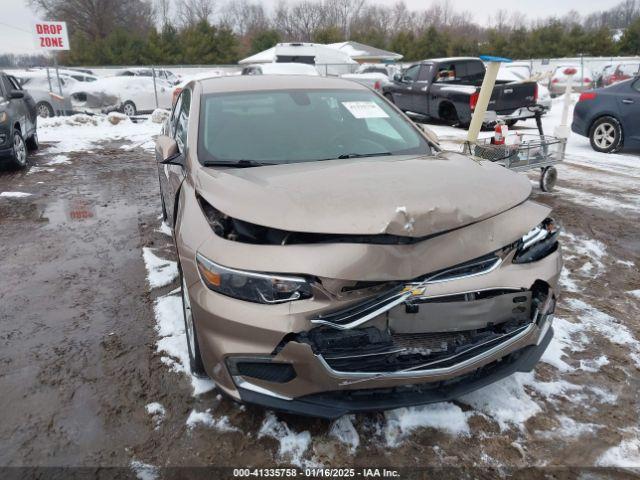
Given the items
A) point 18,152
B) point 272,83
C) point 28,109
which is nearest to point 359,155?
point 272,83

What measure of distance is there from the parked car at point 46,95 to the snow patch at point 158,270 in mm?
12875

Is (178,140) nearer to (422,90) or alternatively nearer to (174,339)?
(174,339)

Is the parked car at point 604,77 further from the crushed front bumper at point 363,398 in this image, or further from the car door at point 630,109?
the crushed front bumper at point 363,398

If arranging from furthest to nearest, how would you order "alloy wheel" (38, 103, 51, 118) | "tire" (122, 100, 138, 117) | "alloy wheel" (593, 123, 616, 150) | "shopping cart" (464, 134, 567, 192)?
"tire" (122, 100, 138, 117)
"alloy wheel" (38, 103, 51, 118)
"alloy wheel" (593, 123, 616, 150)
"shopping cart" (464, 134, 567, 192)

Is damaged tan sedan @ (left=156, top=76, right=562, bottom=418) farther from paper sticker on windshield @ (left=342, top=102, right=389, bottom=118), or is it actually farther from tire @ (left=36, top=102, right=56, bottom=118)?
tire @ (left=36, top=102, right=56, bottom=118)

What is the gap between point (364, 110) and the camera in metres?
3.65

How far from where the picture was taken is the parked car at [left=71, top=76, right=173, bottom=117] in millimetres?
15570

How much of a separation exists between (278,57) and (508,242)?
2961 centimetres

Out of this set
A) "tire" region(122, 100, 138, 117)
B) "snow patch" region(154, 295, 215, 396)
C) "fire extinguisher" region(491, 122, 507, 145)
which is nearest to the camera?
"snow patch" region(154, 295, 215, 396)

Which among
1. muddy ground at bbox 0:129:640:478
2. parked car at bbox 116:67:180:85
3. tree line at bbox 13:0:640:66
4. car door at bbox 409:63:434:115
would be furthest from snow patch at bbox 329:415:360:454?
tree line at bbox 13:0:640:66

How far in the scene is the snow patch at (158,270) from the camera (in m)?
3.98

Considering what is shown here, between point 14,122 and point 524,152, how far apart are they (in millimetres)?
8143

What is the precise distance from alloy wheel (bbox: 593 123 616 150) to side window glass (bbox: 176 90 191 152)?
8096 millimetres

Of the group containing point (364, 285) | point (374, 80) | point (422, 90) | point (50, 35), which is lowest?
point (364, 285)
